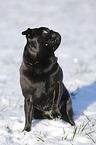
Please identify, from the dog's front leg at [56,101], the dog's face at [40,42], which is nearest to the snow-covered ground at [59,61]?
the dog's front leg at [56,101]

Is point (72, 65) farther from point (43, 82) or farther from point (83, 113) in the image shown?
point (43, 82)

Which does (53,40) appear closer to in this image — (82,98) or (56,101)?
(56,101)

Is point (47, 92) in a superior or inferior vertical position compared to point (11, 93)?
superior

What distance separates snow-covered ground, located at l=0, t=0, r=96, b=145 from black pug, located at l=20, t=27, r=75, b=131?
0.86ft

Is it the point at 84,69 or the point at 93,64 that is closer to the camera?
the point at 84,69

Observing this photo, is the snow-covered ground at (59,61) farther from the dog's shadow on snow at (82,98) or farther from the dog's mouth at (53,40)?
the dog's mouth at (53,40)

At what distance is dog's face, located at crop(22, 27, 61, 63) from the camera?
296 centimetres

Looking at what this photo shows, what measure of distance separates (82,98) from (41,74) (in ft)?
6.05

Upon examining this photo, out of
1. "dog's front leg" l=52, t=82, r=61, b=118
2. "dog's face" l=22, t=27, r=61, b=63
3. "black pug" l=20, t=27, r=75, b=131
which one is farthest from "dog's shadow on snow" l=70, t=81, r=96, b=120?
"dog's face" l=22, t=27, r=61, b=63

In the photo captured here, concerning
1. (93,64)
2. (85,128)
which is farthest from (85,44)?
(85,128)

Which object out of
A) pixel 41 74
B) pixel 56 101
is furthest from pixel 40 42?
pixel 56 101

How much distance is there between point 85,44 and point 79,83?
328cm

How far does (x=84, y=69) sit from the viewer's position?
653cm

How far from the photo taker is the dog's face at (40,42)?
296 centimetres
